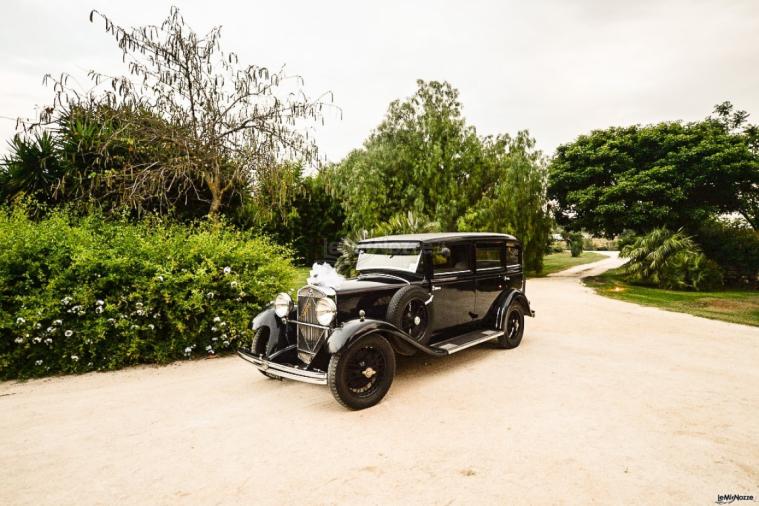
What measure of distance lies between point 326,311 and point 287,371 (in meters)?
0.75

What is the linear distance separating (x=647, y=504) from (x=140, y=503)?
331 cm

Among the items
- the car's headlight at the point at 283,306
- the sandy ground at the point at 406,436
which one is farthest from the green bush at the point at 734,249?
the car's headlight at the point at 283,306

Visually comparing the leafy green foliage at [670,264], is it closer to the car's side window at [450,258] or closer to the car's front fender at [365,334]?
the car's side window at [450,258]

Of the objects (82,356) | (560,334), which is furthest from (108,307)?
(560,334)

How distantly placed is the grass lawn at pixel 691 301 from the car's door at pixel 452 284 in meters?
7.35

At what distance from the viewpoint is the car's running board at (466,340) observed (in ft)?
16.2

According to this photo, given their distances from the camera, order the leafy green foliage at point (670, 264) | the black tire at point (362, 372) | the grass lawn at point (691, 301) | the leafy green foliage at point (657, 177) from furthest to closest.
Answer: the leafy green foliage at point (657, 177), the leafy green foliage at point (670, 264), the grass lawn at point (691, 301), the black tire at point (362, 372)

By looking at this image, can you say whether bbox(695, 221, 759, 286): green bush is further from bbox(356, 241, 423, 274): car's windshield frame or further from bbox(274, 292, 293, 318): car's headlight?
bbox(274, 292, 293, 318): car's headlight

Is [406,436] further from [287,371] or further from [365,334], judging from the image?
[287,371]

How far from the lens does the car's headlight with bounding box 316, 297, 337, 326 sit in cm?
425

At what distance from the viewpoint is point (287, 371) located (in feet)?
13.2

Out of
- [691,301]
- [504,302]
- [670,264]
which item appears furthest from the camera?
[670,264]

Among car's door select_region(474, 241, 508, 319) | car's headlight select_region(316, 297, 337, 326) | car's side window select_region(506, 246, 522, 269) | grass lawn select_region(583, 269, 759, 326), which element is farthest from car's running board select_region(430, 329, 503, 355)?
grass lawn select_region(583, 269, 759, 326)

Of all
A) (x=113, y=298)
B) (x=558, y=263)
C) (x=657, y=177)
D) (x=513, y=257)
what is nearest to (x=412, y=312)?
(x=513, y=257)
